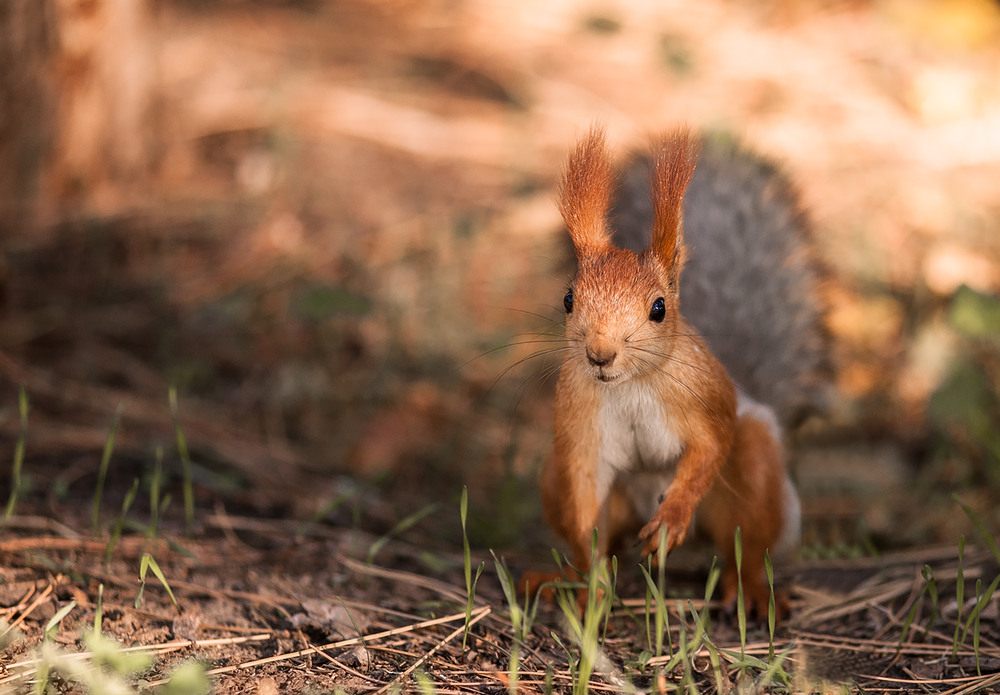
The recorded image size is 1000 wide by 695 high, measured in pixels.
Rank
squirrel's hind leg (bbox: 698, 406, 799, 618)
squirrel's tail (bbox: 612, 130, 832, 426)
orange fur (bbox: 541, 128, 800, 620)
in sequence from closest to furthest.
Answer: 1. orange fur (bbox: 541, 128, 800, 620)
2. squirrel's hind leg (bbox: 698, 406, 799, 618)
3. squirrel's tail (bbox: 612, 130, 832, 426)

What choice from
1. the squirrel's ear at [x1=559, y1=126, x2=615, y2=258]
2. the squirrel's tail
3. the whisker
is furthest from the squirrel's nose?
the squirrel's tail

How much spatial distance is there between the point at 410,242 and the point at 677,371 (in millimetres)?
1974

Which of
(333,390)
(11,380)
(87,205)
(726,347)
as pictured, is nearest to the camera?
(726,347)

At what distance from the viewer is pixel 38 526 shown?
1.84m

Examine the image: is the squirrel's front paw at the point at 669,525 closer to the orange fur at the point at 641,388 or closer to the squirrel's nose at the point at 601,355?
the orange fur at the point at 641,388

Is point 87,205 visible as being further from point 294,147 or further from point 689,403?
point 689,403

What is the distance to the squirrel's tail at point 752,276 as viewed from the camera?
2.06 m

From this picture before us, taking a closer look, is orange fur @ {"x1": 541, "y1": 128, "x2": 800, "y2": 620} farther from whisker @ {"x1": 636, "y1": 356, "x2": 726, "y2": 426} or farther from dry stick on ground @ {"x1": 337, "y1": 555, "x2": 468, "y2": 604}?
dry stick on ground @ {"x1": 337, "y1": 555, "x2": 468, "y2": 604}

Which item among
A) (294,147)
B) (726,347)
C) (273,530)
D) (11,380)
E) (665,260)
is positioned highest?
(294,147)

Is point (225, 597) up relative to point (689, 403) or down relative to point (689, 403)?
down

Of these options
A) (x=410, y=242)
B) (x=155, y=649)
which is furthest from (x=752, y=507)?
(x=410, y=242)

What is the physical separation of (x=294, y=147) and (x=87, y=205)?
32.6 inches

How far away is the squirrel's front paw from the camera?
152 centimetres

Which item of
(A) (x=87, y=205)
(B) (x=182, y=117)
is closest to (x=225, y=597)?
(A) (x=87, y=205)
